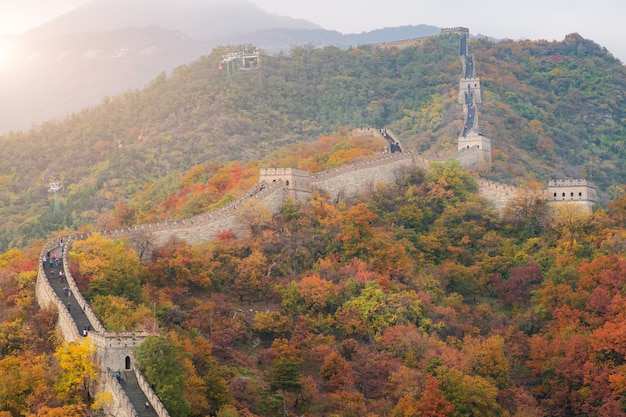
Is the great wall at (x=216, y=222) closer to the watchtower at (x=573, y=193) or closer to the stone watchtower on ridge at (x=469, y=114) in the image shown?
the watchtower at (x=573, y=193)

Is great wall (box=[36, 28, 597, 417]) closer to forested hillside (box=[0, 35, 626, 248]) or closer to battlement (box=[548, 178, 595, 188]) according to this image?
battlement (box=[548, 178, 595, 188])

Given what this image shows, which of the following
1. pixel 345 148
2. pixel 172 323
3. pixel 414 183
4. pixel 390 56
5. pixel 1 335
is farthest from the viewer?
pixel 390 56

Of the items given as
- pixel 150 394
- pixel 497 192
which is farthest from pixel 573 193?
pixel 150 394

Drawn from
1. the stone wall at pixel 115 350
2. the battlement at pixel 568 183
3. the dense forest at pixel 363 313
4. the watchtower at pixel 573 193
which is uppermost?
the battlement at pixel 568 183

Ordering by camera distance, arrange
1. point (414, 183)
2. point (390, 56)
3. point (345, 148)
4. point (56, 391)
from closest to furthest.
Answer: point (56, 391)
point (414, 183)
point (345, 148)
point (390, 56)

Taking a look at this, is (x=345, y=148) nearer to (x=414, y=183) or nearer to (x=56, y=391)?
(x=414, y=183)

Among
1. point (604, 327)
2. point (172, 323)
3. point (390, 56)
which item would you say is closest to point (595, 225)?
point (604, 327)

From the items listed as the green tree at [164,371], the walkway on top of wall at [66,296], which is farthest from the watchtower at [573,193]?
the green tree at [164,371]
